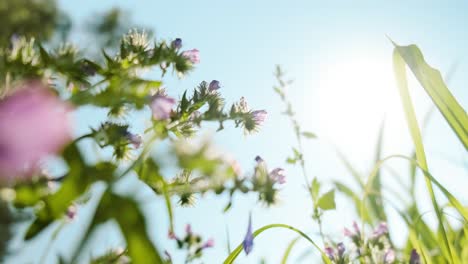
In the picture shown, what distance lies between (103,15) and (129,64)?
1651 centimetres

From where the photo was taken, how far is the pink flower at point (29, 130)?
0.50 metres

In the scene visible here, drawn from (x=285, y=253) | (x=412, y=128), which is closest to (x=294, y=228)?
(x=285, y=253)

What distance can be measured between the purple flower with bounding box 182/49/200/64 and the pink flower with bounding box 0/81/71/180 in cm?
63

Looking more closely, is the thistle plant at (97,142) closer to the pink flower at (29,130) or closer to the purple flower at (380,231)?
the pink flower at (29,130)

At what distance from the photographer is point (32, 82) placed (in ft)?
2.30

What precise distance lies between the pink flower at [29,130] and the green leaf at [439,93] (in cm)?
93

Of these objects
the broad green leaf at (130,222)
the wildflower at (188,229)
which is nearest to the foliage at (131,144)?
the broad green leaf at (130,222)

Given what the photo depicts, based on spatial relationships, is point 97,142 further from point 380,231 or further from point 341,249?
point 380,231

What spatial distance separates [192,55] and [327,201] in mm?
502

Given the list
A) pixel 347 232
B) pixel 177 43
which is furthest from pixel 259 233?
pixel 347 232

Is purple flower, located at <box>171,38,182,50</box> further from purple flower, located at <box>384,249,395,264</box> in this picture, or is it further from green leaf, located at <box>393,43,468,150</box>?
purple flower, located at <box>384,249,395,264</box>

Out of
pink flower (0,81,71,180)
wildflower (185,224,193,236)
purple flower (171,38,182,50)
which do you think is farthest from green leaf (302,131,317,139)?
pink flower (0,81,71,180)

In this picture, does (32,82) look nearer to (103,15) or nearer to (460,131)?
(460,131)

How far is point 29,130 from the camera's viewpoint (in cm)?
50
